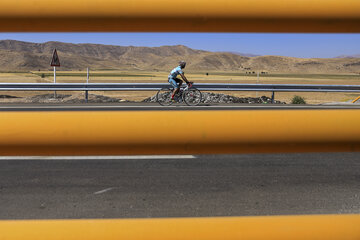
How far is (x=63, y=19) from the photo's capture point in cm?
82

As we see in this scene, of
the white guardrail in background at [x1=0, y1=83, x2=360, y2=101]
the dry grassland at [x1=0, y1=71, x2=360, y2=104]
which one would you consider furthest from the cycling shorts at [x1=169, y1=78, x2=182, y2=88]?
the dry grassland at [x1=0, y1=71, x2=360, y2=104]

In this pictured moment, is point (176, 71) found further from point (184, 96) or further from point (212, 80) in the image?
point (212, 80)

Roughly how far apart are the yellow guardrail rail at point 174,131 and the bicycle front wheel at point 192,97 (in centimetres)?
1429

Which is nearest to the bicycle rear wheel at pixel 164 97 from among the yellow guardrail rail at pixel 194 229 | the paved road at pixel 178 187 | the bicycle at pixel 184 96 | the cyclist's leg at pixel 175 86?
the bicycle at pixel 184 96

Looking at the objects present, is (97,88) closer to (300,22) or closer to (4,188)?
(4,188)

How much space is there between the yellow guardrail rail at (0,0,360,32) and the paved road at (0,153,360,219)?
108 inches

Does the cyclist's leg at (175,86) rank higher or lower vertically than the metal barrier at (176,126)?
lower

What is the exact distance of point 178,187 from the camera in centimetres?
432

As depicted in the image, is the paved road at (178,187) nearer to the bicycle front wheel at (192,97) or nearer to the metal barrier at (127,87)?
the bicycle front wheel at (192,97)

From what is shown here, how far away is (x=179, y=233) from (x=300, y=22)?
0.47 m

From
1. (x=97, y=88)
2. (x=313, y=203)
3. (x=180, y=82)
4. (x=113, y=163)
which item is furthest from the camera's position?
(x=97, y=88)

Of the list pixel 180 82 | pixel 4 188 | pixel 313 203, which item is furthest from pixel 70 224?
pixel 180 82

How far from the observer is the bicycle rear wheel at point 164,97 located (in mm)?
15250

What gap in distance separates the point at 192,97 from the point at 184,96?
0.95 ft
